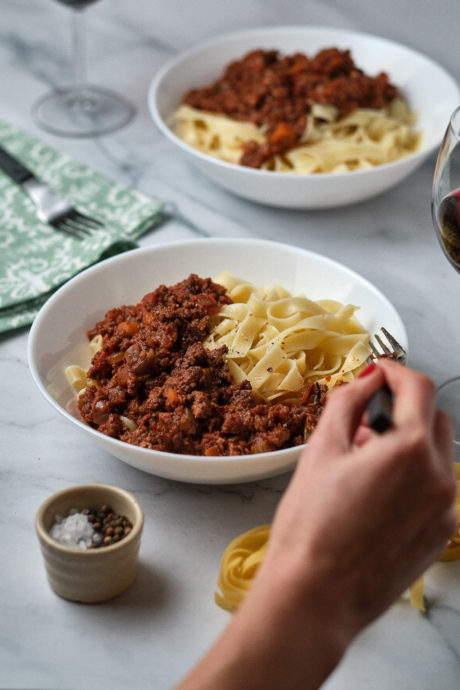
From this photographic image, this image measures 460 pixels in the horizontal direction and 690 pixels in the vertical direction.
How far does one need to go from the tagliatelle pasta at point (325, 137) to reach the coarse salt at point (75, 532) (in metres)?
1.90

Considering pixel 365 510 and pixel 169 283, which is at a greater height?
pixel 365 510

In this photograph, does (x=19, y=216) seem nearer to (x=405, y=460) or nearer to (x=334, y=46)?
(x=334, y=46)

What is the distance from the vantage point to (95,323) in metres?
2.36

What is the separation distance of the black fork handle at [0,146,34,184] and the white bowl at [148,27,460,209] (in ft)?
1.86

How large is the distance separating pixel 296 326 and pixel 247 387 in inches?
10.8

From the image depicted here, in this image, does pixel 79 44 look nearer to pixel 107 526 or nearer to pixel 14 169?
pixel 14 169

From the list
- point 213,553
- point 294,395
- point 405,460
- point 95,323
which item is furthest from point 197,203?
point 405,460

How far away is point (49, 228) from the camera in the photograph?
119 inches

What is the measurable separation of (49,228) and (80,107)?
45.2 inches

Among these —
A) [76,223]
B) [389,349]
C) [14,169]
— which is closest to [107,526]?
[389,349]

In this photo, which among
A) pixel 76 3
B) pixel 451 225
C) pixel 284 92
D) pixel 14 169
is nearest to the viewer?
pixel 451 225

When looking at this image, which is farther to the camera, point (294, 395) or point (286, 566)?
point (294, 395)

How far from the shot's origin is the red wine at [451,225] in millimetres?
1910

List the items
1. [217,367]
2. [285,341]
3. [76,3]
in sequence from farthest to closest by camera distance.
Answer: [76,3] → [285,341] → [217,367]
